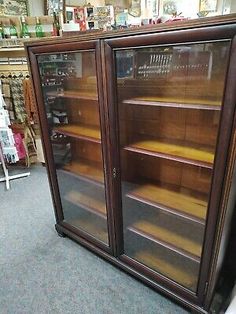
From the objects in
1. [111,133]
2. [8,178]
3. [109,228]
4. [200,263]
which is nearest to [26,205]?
[8,178]

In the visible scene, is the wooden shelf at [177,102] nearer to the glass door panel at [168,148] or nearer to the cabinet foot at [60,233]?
the glass door panel at [168,148]

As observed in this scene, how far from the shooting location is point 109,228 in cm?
171

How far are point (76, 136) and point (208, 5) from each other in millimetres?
2989

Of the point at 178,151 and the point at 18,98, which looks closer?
the point at 178,151

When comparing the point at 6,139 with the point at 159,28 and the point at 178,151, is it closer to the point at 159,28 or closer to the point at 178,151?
the point at 178,151

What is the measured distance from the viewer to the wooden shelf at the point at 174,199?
143cm

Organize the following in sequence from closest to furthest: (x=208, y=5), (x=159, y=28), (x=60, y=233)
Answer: (x=159, y=28)
(x=60, y=233)
(x=208, y=5)

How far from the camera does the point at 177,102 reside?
1.35 m

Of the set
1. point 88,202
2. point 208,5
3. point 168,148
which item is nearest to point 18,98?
point 88,202

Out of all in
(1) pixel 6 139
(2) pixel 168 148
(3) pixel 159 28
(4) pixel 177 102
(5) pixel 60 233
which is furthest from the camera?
(1) pixel 6 139

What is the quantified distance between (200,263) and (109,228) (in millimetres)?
652

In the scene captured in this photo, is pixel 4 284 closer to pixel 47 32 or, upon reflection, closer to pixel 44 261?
pixel 44 261

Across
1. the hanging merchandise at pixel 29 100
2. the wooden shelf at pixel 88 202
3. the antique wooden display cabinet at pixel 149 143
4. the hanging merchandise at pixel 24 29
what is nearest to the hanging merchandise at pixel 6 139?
the hanging merchandise at pixel 29 100

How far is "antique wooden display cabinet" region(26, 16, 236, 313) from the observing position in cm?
108
